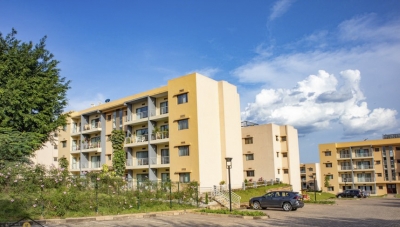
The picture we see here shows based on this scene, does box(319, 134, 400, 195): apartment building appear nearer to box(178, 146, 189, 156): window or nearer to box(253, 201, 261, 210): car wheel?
box(178, 146, 189, 156): window

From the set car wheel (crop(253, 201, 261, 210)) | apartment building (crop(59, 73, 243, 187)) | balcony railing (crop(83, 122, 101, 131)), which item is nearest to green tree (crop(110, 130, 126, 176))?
apartment building (crop(59, 73, 243, 187))

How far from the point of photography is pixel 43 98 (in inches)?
1006

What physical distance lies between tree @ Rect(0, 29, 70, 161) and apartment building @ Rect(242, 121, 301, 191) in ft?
94.9

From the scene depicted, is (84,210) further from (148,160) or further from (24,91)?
(148,160)

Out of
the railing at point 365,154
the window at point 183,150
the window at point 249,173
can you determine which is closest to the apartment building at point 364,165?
the railing at point 365,154

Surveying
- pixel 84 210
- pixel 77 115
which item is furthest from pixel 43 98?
pixel 77 115

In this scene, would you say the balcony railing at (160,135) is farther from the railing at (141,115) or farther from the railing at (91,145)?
the railing at (91,145)

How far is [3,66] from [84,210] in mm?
12059

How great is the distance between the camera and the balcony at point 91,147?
4401 centimetres

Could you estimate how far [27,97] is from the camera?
79.6ft

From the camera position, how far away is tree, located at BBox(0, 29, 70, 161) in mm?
22859

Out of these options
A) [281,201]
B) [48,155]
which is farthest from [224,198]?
[48,155]

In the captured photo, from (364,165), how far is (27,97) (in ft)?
217

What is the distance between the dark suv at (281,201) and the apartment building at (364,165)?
5135 cm
